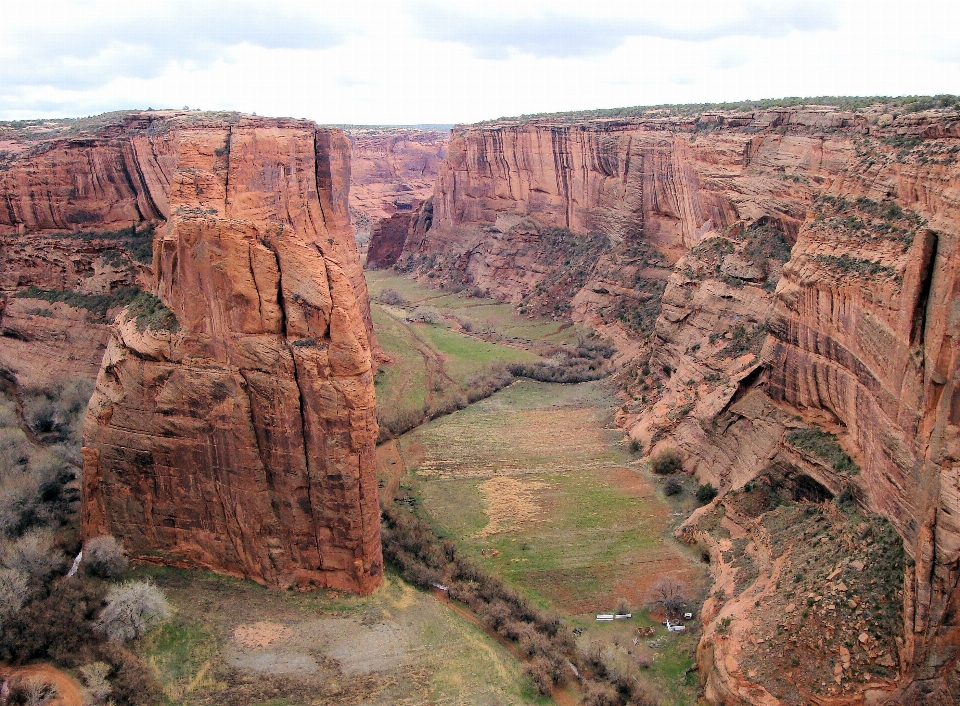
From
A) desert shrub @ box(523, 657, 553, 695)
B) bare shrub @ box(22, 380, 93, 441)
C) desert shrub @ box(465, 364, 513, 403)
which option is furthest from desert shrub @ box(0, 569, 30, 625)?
desert shrub @ box(465, 364, 513, 403)

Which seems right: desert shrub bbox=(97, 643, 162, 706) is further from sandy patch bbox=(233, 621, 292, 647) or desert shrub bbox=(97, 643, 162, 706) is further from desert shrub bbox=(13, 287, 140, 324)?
desert shrub bbox=(13, 287, 140, 324)

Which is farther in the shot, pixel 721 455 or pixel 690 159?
pixel 690 159

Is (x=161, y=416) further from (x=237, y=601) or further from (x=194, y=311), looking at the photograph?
(x=237, y=601)

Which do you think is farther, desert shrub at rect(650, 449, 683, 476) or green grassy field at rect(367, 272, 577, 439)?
green grassy field at rect(367, 272, 577, 439)

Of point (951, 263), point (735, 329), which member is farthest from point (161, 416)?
point (735, 329)

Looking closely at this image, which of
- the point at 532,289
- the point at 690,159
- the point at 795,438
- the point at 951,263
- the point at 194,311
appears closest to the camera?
the point at 951,263

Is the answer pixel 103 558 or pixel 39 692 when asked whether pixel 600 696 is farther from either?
pixel 103 558
